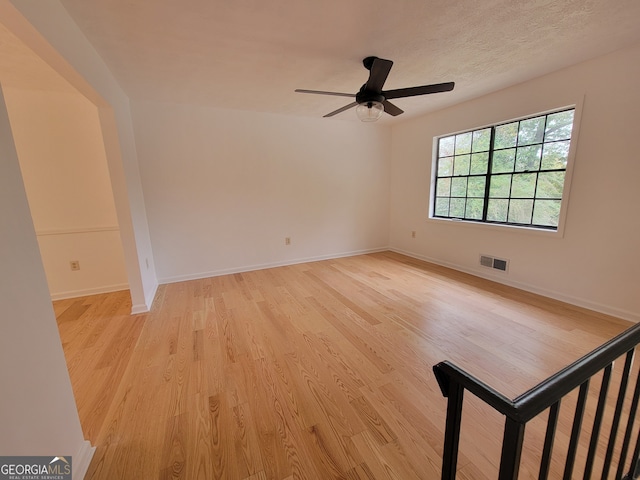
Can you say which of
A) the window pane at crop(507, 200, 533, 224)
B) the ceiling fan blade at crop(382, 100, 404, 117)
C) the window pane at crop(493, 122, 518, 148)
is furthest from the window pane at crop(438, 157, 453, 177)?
the ceiling fan blade at crop(382, 100, 404, 117)

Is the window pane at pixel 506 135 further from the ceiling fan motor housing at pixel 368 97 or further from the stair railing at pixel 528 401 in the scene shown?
the stair railing at pixel 528 401

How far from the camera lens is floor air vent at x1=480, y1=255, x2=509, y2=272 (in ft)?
11.1

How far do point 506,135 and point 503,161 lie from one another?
316 mm

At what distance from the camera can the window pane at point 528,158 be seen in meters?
3.01

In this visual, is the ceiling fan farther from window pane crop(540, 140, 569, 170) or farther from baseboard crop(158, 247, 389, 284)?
baseboard crop(158, 247, 389, 284)

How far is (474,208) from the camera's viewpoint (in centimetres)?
380

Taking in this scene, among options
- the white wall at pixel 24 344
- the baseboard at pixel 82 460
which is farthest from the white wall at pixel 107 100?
the baseboard at pixel 82 460


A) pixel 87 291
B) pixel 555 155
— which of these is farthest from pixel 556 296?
pixel 87 291

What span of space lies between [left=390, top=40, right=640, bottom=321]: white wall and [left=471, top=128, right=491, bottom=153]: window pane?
0.47ft

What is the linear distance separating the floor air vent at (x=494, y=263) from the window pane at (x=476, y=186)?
885 millimetres

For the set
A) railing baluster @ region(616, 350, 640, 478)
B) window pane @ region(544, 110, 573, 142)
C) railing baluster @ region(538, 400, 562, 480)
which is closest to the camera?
railing baluster @ region(538, 400, 562, 480)

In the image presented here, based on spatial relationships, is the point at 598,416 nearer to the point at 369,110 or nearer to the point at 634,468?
the point at 634,468

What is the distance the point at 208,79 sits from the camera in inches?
109

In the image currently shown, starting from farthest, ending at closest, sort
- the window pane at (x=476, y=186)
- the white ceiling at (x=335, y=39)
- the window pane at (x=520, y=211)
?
the window pane at (x=476, y=186)
the window pane at (x=520, y=211)
the white ceiling at (x=335, y=39)
